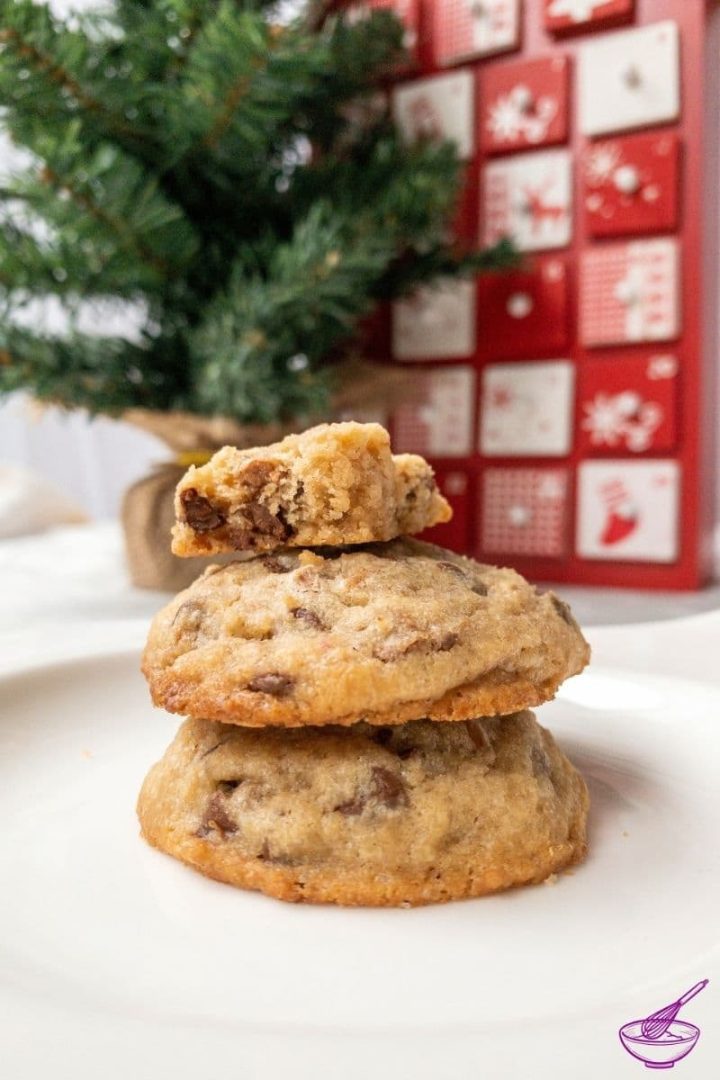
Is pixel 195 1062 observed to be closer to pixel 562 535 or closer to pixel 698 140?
pixel 562 535

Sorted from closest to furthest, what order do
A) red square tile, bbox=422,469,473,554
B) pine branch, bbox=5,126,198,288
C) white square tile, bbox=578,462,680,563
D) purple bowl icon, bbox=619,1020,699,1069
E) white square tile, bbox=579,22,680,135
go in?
purple bowl icon, bbox=619,1020,699,1069 < pine branch, bbox=5,126,198,288 < white square tile, bbox=579,22,680,135 < white square tile, bbox=578,462,680,563 < red square tile, bbox=422,469,473,554

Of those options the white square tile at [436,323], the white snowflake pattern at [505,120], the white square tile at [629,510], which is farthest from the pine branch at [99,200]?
the white square tile at [629,510]

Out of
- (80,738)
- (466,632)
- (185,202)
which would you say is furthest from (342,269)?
(466,632)

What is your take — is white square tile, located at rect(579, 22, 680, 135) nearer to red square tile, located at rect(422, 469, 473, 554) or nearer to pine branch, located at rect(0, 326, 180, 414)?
red square tile, located at rect(422, 469, 473, 554)

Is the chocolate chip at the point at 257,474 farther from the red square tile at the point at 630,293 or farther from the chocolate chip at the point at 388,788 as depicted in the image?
Result: the red square tile at the point at 630,293

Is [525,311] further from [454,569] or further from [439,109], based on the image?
[454,569]

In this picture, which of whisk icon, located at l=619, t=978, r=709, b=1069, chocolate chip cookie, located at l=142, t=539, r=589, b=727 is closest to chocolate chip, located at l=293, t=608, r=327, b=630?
chocolate chip cookie, located at l=142, t=539, r=589, b=727

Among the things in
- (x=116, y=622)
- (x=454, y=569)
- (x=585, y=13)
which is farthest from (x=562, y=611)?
(x=585, y=13)
